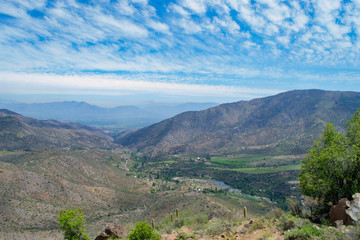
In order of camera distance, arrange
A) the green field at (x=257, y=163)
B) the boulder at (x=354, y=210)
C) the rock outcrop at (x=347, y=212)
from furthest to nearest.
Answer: the green field at (x=257, y=163), the rock outcrop at (x=347, y=212), the boulder at (x=354, y=210)

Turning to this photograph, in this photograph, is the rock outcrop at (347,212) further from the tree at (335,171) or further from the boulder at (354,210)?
the tree at (335,171)

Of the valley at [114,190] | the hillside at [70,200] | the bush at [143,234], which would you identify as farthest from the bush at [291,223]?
the hillside at [70,200]

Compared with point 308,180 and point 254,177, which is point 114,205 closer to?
point 308,180

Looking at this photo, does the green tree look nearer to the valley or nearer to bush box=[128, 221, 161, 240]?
bush box=[128, 221, 161, 240]

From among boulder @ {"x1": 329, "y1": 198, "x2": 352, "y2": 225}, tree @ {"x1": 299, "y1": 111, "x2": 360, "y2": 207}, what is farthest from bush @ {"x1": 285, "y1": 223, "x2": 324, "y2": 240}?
tree @ {"x1": 299, "y1": 111, "x2": 360, "y2": 207}

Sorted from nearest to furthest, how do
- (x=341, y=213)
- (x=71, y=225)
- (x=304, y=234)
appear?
1. (x=304, y=234)
2. (x=341, y=213)
3. (x=71, y=225)

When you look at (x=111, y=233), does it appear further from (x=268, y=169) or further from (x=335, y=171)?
(x=268, y=169)

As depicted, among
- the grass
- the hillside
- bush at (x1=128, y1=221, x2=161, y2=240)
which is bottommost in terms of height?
the grass

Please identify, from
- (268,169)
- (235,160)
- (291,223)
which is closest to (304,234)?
(291,223)
